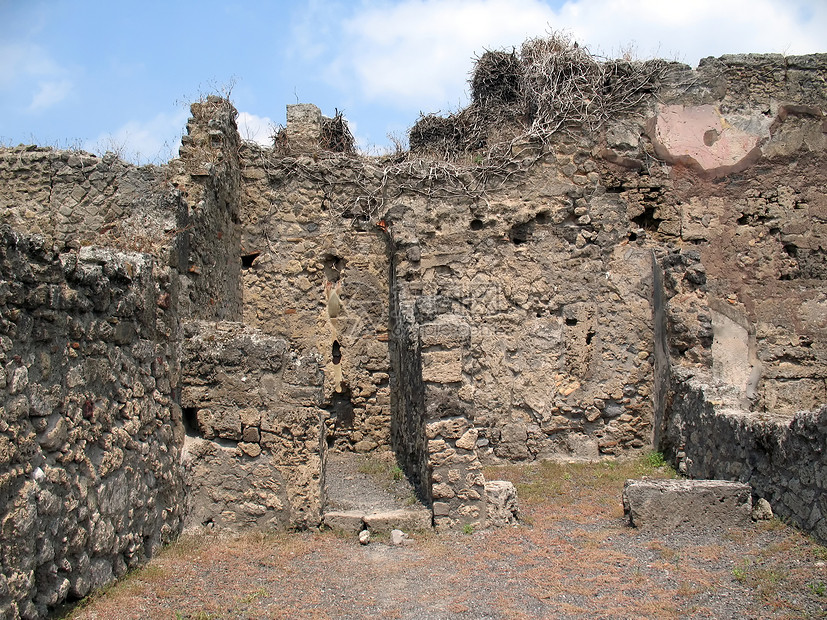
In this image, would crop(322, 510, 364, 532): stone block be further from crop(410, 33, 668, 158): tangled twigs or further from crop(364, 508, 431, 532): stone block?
crop(410, 33, 668, 158): tangled twigs

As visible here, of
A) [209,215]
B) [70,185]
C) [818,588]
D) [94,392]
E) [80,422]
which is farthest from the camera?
[70,185]

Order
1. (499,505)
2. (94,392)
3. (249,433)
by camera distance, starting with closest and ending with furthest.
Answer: (94,392) < (249,433) < (499,505)

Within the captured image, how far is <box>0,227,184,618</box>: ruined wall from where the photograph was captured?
3.49 meters

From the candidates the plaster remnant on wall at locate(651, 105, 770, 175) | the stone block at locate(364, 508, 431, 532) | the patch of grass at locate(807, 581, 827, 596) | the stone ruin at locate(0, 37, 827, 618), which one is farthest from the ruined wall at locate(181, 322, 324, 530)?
the plaster remnant on wall at locate(651, 105, 770, 175)

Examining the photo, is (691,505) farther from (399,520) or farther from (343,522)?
(343,522)

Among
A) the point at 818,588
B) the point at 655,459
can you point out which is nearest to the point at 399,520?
the point at 818,588

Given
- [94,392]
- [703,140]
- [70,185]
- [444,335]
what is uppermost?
[703,140]

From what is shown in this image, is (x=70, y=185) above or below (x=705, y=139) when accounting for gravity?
below

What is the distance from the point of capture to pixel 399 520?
19.8ft

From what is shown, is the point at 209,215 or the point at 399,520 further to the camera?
the point at 209,215

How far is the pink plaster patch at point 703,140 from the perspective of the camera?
956cm

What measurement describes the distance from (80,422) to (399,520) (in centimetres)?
280

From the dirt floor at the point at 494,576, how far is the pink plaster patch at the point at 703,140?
532 centimetres

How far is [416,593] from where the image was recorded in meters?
4.68
